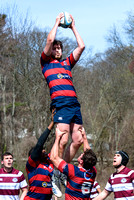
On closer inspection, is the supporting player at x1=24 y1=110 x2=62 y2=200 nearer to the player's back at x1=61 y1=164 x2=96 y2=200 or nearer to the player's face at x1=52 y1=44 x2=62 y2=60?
the player's back at x1=61 y1=164 x2=96 y2=200

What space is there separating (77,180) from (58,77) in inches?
66.6

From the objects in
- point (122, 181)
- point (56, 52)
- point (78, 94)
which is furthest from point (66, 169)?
point (78, 94)

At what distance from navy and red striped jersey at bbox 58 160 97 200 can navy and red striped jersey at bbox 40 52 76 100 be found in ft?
3.72

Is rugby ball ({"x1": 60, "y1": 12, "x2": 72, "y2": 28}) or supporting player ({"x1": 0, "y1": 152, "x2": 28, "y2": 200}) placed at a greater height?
rugby ball ({"x1": 60, "y1": 12, "x2": 72, "y2": 28})

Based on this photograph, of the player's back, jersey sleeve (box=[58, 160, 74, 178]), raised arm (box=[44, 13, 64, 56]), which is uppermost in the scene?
raised arm (box=[44, 13, 64, 56])

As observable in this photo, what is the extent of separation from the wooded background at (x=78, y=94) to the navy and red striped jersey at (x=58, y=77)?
10.6m

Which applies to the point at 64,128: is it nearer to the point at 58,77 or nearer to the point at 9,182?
the point at 58,77

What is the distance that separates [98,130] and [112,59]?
5.57 meters

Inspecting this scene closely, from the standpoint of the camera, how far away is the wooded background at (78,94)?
16734 mm

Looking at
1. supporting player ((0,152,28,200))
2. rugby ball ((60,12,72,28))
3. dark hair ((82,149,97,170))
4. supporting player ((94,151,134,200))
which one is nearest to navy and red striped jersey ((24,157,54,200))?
supporting player ((0,152,28,200))

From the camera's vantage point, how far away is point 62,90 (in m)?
5.45

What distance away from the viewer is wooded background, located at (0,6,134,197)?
16.7 m

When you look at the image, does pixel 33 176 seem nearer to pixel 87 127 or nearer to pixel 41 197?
pixel 41 197

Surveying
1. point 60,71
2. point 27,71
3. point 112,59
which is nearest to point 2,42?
point 27,71
